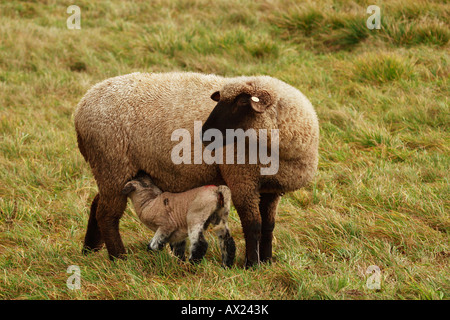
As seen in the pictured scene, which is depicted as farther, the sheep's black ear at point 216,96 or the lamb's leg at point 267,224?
the lamb's leg at point 267,224

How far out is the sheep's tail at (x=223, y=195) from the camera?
418 cm

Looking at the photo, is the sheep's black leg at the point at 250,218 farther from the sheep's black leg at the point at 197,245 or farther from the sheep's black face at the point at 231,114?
the sheep's black face at the point at 231,114

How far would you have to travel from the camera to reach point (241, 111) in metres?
4.18

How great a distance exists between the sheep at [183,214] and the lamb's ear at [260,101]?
65 cm

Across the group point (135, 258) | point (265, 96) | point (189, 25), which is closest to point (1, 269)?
point (135, 258)

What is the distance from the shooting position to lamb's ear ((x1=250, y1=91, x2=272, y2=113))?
4.09 meters

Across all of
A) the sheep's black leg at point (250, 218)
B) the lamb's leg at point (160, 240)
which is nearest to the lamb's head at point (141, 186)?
the lamb's leg at point (160, 240)

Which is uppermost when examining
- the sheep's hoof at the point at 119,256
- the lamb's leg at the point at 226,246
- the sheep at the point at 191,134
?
the sheep at the point at 191,134

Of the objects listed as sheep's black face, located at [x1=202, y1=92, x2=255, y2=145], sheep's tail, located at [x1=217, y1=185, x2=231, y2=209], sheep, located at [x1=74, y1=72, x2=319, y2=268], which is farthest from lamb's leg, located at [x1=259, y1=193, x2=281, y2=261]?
sheep's black face, located at [x1=202, y1=92, x2=255, y2=145]

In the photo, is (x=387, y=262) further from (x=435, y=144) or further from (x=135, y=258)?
(x=435, y=144)

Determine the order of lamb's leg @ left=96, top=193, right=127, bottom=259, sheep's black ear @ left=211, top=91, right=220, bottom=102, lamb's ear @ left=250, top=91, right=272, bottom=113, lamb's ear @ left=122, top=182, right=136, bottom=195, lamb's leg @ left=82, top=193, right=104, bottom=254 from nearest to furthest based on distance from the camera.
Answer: lamb's ear @ left=250, top=91, right=272, bottom=113
sheep's black ear @ left=211, top=91, right=220, bottom=102
lamb's ear @ left=122, top=182, right=136, bottom=195
lamb's leg @ left=96, top=193, right=127, bottom=259
lamb's leg @ left=82, top=193, right=104, bottom=254

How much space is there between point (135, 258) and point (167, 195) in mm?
574

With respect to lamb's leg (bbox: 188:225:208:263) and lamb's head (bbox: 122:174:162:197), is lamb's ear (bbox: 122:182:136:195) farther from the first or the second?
lamb's leg (bbox: 188:225:208:263)

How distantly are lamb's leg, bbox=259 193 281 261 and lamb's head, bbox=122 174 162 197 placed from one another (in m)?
0.90
